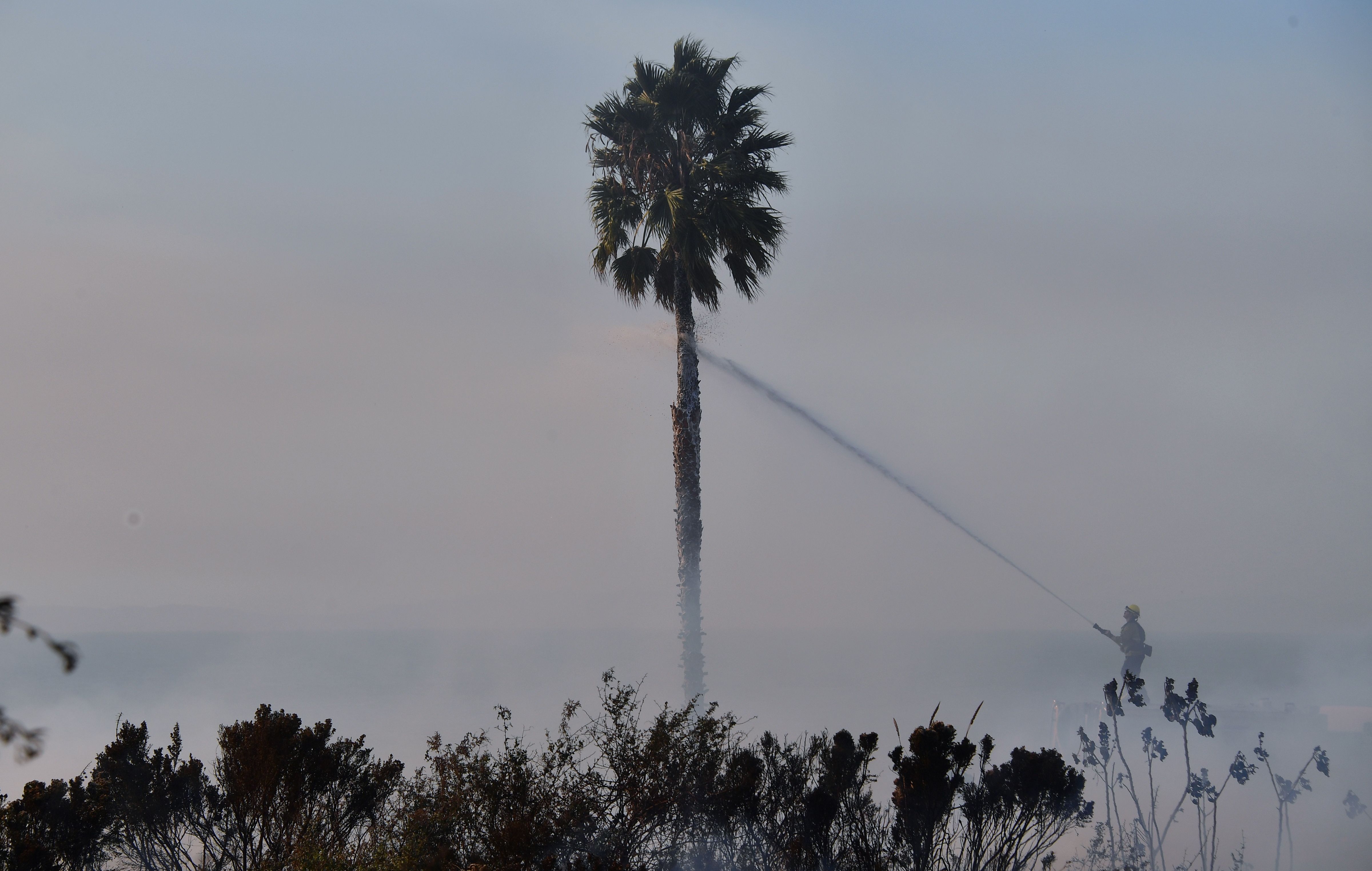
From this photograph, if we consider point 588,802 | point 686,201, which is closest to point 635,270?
point 686,201

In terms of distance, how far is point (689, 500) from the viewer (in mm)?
16531

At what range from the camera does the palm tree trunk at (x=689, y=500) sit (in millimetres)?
16203

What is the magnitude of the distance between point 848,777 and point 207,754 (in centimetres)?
8712

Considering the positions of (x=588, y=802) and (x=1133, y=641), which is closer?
(x=588, y=802)

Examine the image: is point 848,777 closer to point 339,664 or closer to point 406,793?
point 406,793

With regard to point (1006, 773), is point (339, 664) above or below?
above

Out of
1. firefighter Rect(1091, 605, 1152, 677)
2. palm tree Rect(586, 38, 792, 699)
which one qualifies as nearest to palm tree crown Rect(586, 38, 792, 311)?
palm tree Rect(586, 38, 792, 699)

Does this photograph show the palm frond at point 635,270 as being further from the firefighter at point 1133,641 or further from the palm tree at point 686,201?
the firefighter at point 1133,641

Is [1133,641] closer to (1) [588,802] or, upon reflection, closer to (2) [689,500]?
(2) [689,500]

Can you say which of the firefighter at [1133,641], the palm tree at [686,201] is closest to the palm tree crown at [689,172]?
the palm tree at [686,201]

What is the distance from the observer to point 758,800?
32.2 ft

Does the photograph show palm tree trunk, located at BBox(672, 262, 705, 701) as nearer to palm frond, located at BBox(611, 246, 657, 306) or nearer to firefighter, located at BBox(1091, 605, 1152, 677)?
palm frond, located at BBox(611, 246, 657, 306)

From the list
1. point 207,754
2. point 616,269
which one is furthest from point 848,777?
point 207,754

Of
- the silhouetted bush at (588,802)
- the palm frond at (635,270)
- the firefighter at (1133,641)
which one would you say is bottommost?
the silhouetted bush at (588,802)
